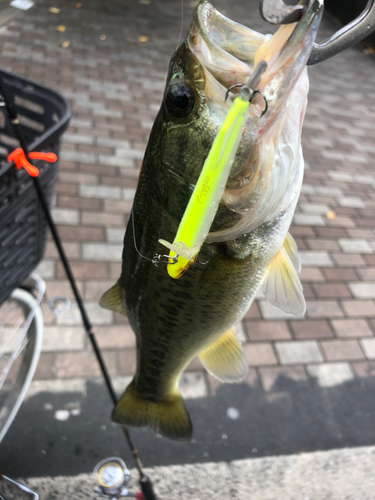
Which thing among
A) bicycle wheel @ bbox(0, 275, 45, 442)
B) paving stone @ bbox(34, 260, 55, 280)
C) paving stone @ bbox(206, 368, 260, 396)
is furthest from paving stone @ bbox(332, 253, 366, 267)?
bicycle wheel @ bbox(0, 275, 45, 442)

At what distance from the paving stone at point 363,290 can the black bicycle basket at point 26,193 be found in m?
2.77

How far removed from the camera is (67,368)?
8.05ft

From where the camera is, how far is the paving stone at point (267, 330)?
2.87 m

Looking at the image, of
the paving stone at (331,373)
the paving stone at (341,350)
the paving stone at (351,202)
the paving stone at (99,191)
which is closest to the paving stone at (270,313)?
the paving stone at (341,350)

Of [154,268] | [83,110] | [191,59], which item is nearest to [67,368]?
[154,268]

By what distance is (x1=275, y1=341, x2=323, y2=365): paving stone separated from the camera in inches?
109

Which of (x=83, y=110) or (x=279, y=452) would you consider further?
(x=83, y=110)

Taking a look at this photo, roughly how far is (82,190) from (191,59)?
10.3 feet

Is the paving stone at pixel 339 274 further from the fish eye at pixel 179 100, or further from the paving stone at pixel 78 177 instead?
the fish eye at pixel 179 100

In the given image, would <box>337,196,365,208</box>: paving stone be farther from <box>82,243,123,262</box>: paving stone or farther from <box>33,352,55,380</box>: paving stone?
<box>33,352,55,380</box>: paving stone

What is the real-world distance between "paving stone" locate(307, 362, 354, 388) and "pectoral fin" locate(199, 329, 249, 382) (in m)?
1.46

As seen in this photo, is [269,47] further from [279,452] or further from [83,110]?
[83,110]

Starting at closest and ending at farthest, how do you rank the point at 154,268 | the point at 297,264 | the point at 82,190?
1. the point at 154,268
2. the point at 297,264
3. the point at 82,190

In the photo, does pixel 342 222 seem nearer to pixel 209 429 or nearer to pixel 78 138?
pixel 209 429
